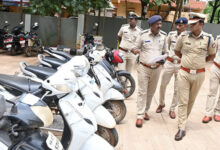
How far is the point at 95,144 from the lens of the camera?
256cm

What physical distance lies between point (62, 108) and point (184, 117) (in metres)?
2.24

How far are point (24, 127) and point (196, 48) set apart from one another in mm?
2992

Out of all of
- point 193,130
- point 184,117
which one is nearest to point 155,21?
point 184,117

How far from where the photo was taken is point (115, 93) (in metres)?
4.04

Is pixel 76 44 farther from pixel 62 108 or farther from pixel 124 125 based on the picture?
pixel 62 108

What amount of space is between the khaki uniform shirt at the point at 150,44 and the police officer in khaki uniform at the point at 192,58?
0.31m

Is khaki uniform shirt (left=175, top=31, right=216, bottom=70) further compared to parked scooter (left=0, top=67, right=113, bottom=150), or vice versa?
khaki uniform shirt (left=175, top=31, right=216, bottom=70)

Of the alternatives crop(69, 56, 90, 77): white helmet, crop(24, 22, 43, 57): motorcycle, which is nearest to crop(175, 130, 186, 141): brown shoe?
crop(69, 56, 90, 77): white helmet

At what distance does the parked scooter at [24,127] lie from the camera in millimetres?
1546

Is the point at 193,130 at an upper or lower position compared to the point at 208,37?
lower

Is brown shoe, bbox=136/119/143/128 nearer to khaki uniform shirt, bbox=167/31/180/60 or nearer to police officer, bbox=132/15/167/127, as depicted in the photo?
police officer, bbox=132/15/167/127

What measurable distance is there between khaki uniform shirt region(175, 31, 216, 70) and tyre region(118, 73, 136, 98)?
1.68 meters

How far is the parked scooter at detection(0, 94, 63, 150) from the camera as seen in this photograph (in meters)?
1.55

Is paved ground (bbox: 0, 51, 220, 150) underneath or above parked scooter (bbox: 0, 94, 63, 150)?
underneath
